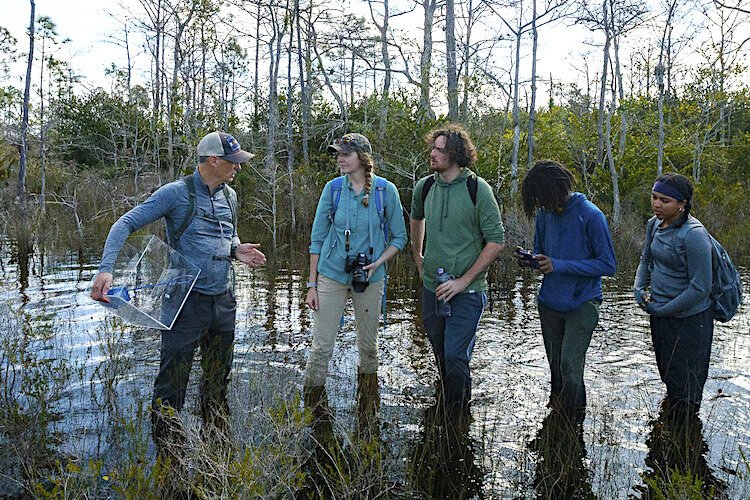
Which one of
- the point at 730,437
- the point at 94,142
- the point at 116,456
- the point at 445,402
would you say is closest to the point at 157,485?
the point at 116,456

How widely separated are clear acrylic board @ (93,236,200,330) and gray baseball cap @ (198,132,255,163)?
62 cm

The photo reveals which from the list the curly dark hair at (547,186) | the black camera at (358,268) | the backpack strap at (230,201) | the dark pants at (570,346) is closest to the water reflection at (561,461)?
the dark pants at (570,346)

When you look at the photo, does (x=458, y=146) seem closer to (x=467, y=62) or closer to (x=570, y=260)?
(x=570, y=260)

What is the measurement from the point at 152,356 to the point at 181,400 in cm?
226

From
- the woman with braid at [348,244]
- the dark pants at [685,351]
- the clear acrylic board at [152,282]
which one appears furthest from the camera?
the woman with braid at [348,244]

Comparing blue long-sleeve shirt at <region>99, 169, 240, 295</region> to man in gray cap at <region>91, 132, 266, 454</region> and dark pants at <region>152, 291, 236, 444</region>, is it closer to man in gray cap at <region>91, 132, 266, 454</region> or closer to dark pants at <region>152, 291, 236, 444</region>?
man in gray cap at <region>91, 132, 266, 454</region>

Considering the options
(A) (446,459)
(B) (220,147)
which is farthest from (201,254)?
(A) (446,459)

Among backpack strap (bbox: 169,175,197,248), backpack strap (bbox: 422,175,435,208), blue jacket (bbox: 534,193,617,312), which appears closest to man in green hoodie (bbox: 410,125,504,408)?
backpack strap (bbox: 422,175,435,208)

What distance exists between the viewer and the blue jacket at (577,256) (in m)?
4.20

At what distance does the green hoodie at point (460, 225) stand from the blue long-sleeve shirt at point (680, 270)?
1077 millimetres

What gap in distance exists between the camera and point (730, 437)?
4.43 meters

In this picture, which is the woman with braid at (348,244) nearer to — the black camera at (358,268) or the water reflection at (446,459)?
the black camera at (358,268)

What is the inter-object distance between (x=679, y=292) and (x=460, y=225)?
58.8 inches

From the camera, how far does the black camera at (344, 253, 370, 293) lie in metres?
4.72
